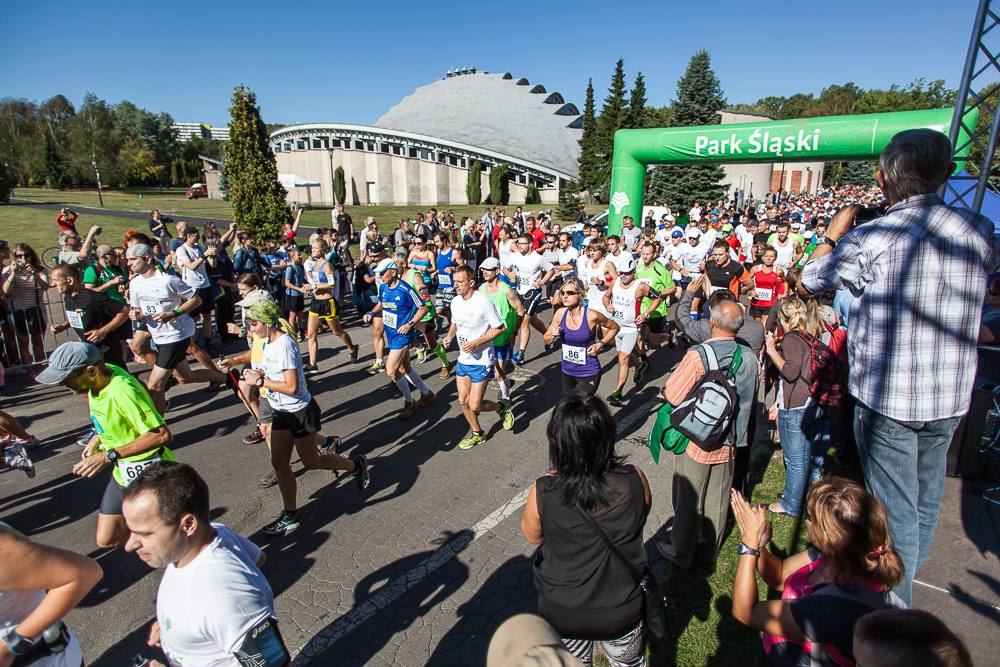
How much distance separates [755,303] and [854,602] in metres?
7.72

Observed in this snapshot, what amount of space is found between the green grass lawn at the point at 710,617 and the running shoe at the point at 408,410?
Result: 13.3 feet

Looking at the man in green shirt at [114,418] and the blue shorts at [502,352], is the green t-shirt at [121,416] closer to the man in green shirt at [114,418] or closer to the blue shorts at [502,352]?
the man in green shirt at [114,418]

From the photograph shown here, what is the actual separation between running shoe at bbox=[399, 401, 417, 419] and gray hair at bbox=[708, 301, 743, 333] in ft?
14.6

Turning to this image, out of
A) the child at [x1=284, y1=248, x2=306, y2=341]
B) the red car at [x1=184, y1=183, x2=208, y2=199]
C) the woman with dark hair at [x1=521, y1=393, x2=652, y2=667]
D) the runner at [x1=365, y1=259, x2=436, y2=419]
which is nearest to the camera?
the woman with dark hair at [x1=521, y1=393, x2=652, y2=667]

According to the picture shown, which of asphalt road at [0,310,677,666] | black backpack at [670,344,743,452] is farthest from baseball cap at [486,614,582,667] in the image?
black backpack at [670,344,743,452]

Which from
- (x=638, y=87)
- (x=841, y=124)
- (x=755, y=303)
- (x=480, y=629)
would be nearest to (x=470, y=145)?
(x=638, y=87)

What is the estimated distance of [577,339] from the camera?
589cm

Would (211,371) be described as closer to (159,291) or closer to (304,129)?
(159,291)

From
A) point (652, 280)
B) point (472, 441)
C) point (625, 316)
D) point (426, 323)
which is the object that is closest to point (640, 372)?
point (625, 316)

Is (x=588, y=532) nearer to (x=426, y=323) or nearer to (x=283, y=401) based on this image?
(x=283, y=401)

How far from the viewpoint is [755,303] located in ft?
29.3

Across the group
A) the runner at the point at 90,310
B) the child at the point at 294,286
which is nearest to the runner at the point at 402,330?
the child at the point at 294,286

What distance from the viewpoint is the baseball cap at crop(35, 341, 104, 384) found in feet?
11.2

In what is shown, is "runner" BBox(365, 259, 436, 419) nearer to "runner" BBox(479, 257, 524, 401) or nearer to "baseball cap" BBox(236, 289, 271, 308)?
"runner" BBox(479, 257, 524, 401)
